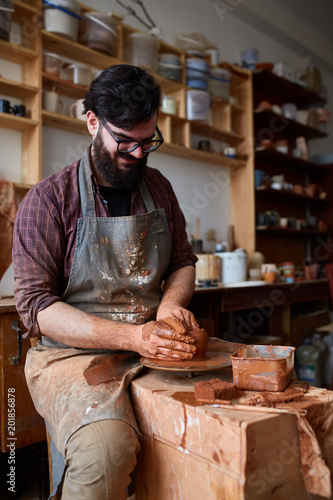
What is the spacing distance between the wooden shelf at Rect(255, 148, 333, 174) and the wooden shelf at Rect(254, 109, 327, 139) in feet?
1.16

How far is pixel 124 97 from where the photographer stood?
Result: 1.60 m

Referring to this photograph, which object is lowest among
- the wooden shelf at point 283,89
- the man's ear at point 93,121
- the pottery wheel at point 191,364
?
the pottery wheel at point 191,364

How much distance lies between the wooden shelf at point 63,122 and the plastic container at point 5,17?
47 cm

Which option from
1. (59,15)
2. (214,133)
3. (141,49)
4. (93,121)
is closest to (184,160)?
(214,133)

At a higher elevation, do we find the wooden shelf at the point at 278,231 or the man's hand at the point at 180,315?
the wooden shelf at the point at 278,231

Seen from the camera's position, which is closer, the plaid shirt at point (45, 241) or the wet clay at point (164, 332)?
the wet clay at point (164, 332)

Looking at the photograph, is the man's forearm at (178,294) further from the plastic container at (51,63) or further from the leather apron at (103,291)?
the plastic container at (51,63)

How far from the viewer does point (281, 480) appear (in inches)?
40.3

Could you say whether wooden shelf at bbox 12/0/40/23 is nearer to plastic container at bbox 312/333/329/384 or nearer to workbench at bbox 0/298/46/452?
workbench at bbox 0/298/46/452

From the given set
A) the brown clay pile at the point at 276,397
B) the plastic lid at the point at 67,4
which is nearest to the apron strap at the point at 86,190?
the brown clay pile at the point at 276,397

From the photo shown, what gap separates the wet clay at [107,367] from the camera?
1.32 meters

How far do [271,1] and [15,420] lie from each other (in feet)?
16.4

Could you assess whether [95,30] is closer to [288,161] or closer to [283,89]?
[283,89]

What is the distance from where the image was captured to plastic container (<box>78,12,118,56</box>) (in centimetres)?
296
